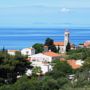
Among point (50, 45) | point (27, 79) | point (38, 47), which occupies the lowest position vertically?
point (27, 79)

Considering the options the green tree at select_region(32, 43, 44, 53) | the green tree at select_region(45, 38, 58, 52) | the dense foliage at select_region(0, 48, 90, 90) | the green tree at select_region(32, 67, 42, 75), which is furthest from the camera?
the green tree at select_region(45, 38, 58, 52)

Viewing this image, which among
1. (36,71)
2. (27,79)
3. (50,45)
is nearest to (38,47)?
(50,45)

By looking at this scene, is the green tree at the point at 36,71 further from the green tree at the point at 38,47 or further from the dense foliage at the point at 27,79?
the green tree at the point at 38,47

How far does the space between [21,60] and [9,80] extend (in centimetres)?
227

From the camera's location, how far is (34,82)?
18.9 metres

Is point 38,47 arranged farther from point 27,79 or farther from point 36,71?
point 27,79

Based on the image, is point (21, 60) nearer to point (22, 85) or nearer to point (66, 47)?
point (22, 85)

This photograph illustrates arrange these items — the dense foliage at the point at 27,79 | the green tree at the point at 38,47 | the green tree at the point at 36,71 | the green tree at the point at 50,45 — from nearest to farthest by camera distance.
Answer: the dense foliage at the point at 27,79 < the green tree at the point at 36,71 < the green tree at the point at 38,47 < the green tree at the point at 50,45

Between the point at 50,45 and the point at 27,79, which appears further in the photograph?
the point at 50,45

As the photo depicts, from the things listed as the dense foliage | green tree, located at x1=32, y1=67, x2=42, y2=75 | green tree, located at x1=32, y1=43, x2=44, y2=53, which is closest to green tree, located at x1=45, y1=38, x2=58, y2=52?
green tree, located at x1=32, y1=43, x2=44, y2=53

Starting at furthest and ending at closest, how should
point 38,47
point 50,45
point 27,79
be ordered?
point 38,47 → point 50,45 → point 27,79

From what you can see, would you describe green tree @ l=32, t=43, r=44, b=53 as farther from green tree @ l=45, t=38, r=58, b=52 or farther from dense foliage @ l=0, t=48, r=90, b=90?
dense foliage @ l=0, t=48, r=90, b=90

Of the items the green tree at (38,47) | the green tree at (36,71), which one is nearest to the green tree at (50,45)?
the green tree at (38,47)

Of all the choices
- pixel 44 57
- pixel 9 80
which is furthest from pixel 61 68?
pixel 44 57
